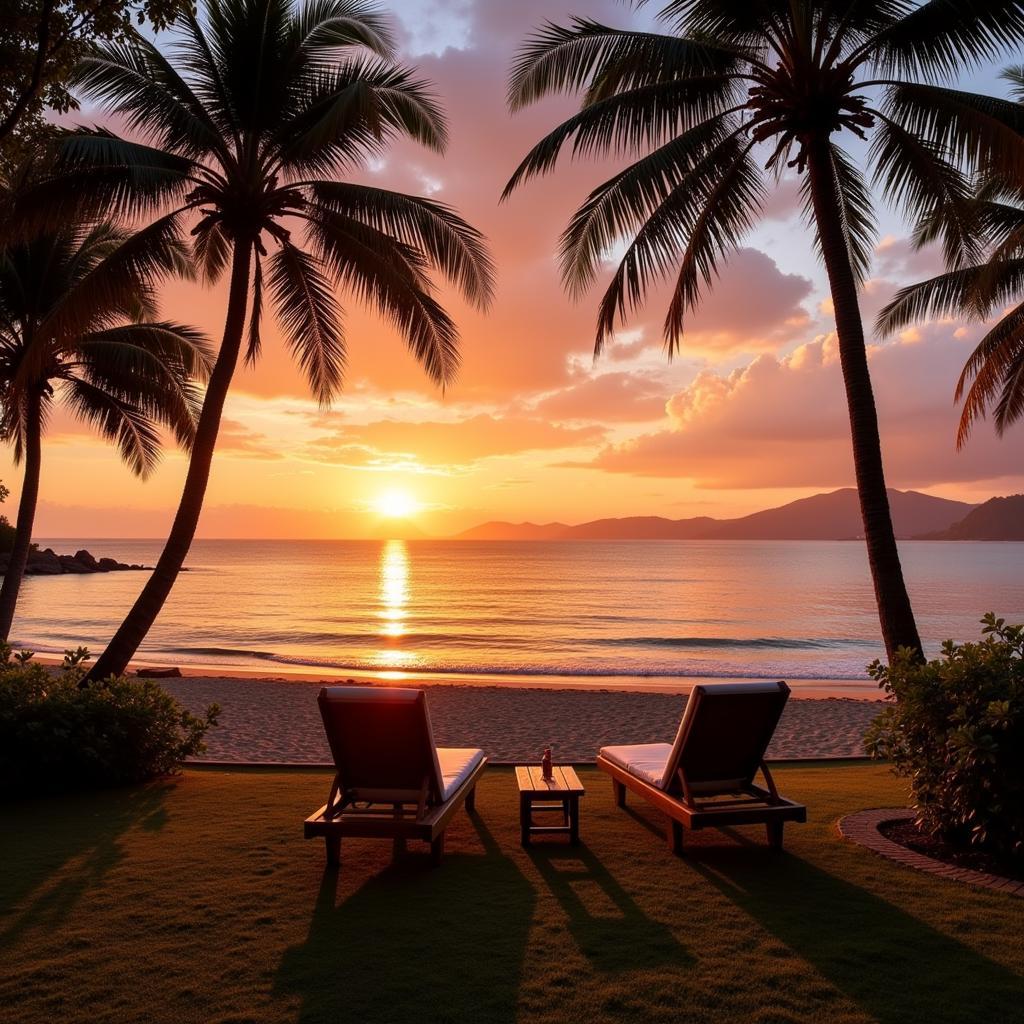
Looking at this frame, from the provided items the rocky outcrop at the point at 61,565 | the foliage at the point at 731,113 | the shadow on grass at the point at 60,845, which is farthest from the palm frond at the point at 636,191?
the rocky outcrop at the point at 61,565

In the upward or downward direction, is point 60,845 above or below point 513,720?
above

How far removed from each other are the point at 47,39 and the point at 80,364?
28.3 feet

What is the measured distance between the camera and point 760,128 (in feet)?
28.5

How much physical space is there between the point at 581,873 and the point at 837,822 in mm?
2271

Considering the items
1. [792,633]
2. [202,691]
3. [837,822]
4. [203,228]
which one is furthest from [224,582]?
[837,822]

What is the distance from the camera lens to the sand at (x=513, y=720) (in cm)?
1159

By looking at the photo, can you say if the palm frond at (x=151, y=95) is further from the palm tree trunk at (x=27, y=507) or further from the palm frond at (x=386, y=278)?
the palm tree trunk at (x=27, y=507)

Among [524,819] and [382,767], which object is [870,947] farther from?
[382,767]

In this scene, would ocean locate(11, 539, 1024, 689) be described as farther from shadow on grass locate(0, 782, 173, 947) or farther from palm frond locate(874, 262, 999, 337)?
shadow on grass locate(0, 782, 173, 947)

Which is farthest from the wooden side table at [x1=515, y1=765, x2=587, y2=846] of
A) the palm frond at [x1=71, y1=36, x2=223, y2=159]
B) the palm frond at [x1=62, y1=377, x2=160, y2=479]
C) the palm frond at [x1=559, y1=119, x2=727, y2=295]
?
the palm frond at [x1=62, y1=377, x2=160, y2=479]

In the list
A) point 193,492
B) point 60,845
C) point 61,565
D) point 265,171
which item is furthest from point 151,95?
point 61,565

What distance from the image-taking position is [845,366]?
26.8ft

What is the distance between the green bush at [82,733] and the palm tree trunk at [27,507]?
634cm

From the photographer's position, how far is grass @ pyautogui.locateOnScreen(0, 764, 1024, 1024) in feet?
11.6
